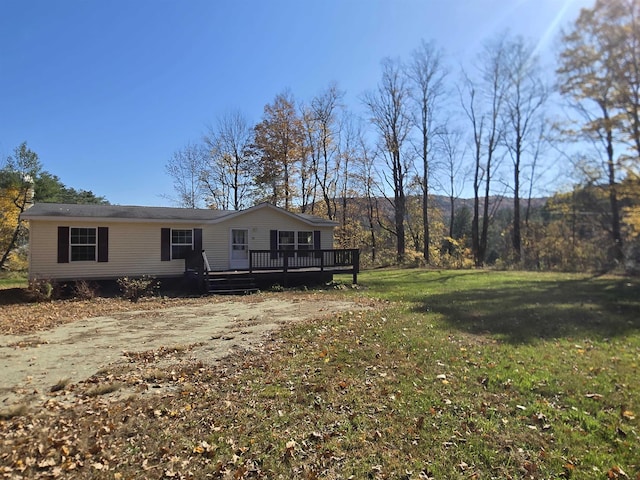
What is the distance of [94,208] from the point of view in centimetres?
1623

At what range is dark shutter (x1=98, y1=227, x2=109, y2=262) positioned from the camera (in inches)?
598

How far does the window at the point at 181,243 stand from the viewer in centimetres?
1668

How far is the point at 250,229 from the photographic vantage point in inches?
722

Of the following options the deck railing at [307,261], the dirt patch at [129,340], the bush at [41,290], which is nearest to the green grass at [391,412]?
the dirt patch at [129,340]

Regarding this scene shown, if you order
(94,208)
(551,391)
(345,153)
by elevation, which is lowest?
(551,391)

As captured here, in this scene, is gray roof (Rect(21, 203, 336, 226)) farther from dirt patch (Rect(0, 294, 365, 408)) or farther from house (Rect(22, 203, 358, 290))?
dirt patch (Rect(0, 294, 365, 408))

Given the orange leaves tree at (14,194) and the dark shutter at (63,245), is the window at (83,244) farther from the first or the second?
the orange leaves tree at (14,194)

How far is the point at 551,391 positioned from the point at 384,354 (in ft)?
7.55

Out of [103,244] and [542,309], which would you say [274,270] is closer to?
[103,244]

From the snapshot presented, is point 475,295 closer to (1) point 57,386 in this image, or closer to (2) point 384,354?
(2) point 384,354

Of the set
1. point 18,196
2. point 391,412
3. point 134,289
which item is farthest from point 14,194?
point 391,412

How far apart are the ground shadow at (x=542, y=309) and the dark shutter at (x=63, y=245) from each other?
1294cm

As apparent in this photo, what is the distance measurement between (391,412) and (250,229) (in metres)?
14.9

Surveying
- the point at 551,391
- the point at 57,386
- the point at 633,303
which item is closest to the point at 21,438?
the point at 57,386
